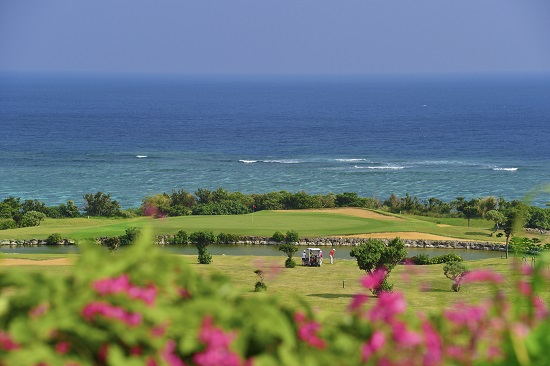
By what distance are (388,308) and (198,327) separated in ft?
2.25

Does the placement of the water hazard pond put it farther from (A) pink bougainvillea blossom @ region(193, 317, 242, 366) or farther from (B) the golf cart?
(A) pink bougainvillea blossom @ region(193, 317, 242, 366)

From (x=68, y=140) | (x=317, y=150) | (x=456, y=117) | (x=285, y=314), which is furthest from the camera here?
(x=456, y=117)

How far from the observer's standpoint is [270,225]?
55.4 metres

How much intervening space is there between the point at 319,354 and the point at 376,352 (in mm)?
199

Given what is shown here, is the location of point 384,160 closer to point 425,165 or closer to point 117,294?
point 425,165

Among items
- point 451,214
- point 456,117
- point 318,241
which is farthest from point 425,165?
point 456,117

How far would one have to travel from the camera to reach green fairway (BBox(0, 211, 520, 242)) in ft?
171

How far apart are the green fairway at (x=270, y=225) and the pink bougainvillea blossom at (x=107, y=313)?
47.6 m

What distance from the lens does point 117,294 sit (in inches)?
107

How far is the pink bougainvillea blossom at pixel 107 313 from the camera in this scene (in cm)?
263

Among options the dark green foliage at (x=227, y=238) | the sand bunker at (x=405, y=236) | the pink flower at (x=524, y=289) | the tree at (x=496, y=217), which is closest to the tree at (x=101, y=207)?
the dark green foliage at (x=227, y=238)

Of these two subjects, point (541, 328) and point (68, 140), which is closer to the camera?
point (541, 328)

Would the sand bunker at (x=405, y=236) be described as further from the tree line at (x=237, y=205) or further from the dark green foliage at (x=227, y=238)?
the tree line at (x=237, y=205)

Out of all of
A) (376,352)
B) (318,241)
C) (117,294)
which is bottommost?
(318,241)
